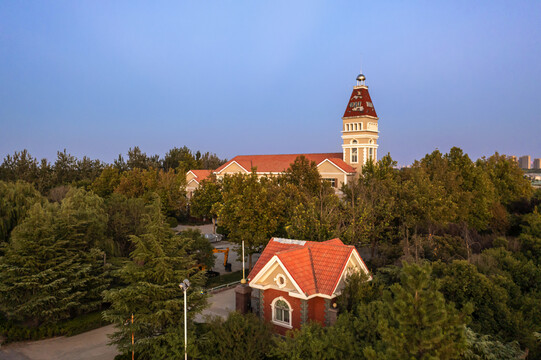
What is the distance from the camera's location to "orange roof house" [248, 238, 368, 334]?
52.0 feet

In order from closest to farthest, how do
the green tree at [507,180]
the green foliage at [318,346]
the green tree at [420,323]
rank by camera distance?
the green tree at [420,323] → the green foliage at [318,346] → the green tree at [507,180]

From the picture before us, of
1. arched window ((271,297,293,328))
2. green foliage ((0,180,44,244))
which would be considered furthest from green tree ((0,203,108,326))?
arched window ((271,297,293,328))

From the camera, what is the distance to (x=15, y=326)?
56.7 ft

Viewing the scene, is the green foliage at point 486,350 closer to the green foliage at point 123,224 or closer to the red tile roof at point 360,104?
the green foliage at point 123,224

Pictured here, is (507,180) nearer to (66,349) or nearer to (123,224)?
(123,224)

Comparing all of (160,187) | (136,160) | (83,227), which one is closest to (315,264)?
(83,227)

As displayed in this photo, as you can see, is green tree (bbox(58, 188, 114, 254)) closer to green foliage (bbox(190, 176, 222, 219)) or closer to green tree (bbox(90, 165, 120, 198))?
green foliage (bbox(190, 176, 222, 219))

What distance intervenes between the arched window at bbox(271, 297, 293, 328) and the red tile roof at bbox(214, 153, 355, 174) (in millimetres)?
34528

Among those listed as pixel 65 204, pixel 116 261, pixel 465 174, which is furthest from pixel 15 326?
pixel 465 174

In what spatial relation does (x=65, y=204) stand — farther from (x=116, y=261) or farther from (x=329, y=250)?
(x=329, y=250)

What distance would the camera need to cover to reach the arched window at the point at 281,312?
1652 centimetres

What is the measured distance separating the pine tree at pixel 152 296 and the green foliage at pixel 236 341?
140 centimetres

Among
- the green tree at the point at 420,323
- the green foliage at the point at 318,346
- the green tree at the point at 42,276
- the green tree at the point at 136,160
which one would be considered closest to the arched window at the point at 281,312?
the green foliage at the point at 318,346

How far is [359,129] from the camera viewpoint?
167 ft
